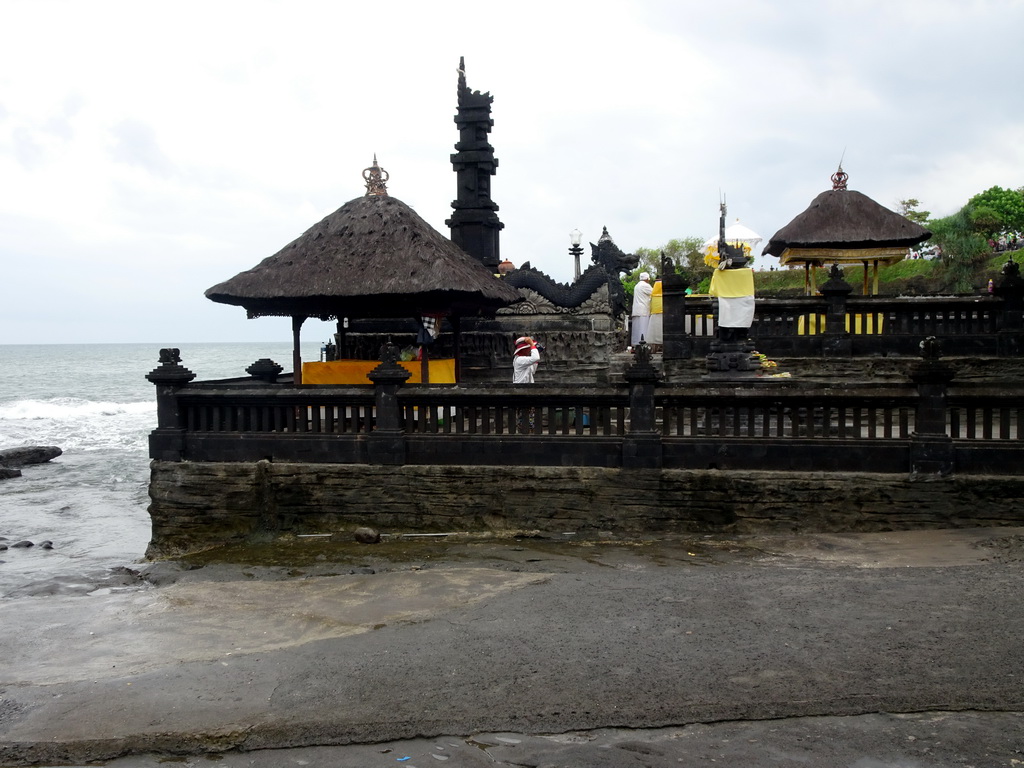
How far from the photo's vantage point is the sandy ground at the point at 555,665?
13.9ft

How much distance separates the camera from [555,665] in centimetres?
514

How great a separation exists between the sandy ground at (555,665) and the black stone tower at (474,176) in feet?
38.4

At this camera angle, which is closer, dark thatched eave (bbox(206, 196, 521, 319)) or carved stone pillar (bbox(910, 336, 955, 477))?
carved stone pillar (bbox(910, 336, 955, 477))

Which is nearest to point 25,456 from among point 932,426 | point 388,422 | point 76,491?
point 76,491

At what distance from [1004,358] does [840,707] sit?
37.6 feet

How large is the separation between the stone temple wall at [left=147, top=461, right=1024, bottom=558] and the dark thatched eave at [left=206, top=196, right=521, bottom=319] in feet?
8.44

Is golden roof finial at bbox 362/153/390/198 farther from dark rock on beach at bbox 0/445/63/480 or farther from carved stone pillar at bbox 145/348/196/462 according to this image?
dark rock on beach at bbox 0/445/63/480

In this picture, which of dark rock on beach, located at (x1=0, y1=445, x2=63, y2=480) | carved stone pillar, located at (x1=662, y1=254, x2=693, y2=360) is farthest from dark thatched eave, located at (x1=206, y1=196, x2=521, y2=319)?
dark rock on beach, located at (x1=0, y1=445, x2=63, y2=480)

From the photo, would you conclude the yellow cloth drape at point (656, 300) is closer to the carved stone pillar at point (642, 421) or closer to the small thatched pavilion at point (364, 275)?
the small thatched pavilion at point (364, 275)

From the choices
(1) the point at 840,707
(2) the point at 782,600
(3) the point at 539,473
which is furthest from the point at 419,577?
(1) the point at 840,707

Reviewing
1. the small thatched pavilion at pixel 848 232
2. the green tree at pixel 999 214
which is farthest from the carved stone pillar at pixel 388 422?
the green tree at pixel 999 214

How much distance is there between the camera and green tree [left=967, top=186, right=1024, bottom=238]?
35688mm

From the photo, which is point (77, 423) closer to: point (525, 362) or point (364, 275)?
point (364, 275)

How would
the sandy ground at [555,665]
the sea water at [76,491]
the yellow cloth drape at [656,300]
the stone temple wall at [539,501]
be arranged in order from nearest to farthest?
the sandy ground at [555,665], the stone temple wall at [539,501], the sea water at [76,491], the yellow cloth drape at [656,300]
